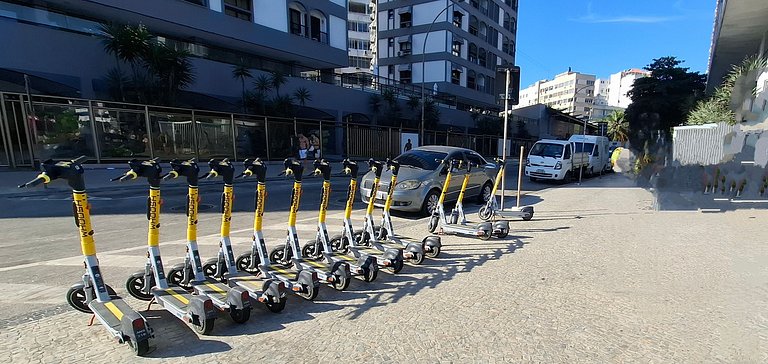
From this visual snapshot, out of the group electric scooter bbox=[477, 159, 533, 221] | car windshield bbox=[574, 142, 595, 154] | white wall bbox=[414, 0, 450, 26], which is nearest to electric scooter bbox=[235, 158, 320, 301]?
electric scooter bbox=[477, 159, 533, 221]

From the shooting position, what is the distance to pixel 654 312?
359 centimetres

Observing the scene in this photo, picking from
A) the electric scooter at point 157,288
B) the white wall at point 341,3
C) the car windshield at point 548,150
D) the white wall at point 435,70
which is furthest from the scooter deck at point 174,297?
the white wall at point 435,70

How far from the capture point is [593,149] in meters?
19.7

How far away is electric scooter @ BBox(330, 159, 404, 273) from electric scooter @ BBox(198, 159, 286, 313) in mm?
1172

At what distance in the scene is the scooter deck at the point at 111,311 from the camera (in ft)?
8.91

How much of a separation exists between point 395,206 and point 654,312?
537 centimetres

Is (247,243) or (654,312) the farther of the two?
(247,243)

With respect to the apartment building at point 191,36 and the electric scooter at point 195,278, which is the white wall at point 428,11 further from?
the electric scooter at point 195,278

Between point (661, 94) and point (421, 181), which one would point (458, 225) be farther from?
point (661, 94)

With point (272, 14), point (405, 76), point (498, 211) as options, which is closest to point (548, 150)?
point (498, 211)

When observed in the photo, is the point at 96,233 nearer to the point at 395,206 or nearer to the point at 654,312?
the point at 395,206

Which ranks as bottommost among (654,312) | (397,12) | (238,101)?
(654,312)

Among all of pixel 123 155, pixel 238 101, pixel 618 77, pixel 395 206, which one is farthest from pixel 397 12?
pixel 618 77

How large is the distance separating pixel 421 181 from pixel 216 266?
5.19 metres
